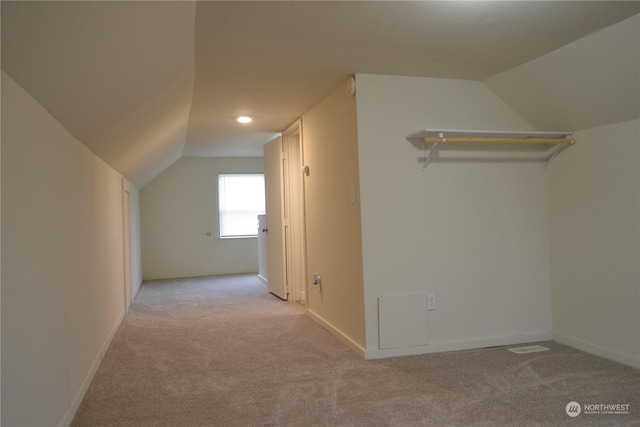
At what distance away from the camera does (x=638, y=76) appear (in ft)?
9.02

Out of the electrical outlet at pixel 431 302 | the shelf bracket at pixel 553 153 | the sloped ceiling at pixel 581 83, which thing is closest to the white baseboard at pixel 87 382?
the electrical outlet at pixel 431 302

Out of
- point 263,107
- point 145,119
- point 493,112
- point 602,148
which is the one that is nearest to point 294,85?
point 263,107

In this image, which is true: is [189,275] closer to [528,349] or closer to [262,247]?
[262,247]

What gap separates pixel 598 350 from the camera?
3273 millimetres

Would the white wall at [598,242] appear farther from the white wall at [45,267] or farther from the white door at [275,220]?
the white wall at [45,267]

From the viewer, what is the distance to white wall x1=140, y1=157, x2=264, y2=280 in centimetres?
802

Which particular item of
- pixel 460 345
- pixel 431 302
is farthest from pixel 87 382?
pixel 460 345

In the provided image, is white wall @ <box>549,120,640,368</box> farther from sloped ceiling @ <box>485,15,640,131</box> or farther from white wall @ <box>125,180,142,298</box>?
white wall @ <box>125,180,142,298</box>

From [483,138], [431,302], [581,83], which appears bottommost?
[431,302]

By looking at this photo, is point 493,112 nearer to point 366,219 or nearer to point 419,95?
point 419,95

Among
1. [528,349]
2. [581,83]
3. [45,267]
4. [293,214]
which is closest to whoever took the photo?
[45,267]

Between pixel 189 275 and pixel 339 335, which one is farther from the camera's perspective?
pixel 189 275

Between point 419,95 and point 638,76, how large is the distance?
136cm

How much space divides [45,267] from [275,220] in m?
3.93
